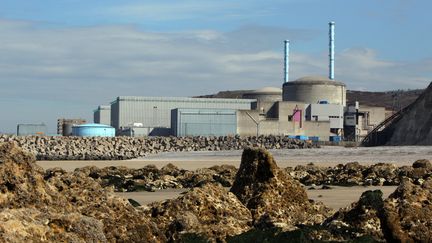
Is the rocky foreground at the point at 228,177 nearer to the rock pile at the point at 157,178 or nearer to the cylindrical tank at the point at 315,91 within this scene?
the rock pile at the point at 157,178

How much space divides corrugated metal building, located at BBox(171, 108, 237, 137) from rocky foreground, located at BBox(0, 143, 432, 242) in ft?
328

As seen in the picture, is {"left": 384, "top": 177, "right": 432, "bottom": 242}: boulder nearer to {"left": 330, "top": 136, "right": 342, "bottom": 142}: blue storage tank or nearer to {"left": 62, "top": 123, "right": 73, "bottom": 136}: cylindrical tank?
{"left": 330, "top": 136, "right": 342, "bottom": 142}: blue storage tank

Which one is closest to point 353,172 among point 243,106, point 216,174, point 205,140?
point 216,174

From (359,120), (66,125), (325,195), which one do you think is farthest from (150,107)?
(325,195)

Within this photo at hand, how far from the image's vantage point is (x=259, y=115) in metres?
117

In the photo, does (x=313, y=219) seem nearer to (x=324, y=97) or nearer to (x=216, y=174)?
(x=216, y=174)

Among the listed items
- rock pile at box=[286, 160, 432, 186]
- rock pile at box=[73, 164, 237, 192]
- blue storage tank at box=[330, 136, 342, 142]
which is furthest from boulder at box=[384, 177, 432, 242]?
blue storage tank at box=[330, 136, 342, 142]

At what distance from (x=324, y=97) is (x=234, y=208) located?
126666 mm

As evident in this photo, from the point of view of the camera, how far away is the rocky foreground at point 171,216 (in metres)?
6.22

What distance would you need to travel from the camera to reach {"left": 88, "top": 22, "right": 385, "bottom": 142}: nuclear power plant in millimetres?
112938

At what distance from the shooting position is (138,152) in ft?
288

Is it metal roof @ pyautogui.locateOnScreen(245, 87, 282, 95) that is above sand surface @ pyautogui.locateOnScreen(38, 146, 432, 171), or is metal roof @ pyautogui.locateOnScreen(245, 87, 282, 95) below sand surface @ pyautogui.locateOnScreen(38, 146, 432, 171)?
above

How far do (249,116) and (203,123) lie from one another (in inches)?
294

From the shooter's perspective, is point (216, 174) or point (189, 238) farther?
point (216, 174)
